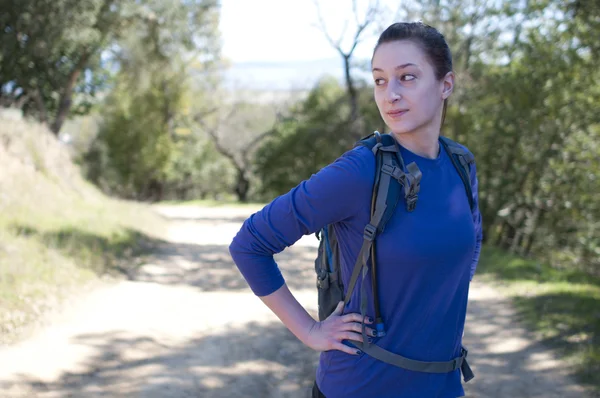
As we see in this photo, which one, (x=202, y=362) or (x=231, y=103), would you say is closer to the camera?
(x=202, y=362)

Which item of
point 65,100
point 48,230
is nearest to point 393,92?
point 48,230

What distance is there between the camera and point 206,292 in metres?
8.70

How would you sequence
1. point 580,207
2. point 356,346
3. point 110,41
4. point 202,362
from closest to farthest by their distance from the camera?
point 356,346
point 202,362
point 580,207
point 110,41

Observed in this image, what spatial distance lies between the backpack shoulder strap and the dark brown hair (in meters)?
0.25

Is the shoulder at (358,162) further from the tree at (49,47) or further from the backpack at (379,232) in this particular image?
the tree at (49,47)

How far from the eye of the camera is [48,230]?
9.81 metres

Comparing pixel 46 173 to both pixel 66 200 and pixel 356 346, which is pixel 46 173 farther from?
pixel 356 346

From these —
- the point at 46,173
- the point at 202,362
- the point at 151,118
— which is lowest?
the point at 202,362

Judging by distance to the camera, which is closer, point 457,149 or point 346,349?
point 346,349

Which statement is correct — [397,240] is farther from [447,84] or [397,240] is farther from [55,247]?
[55,247]

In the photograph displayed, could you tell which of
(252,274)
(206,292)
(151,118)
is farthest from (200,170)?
(252,274)

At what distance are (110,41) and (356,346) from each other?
67.5 ft

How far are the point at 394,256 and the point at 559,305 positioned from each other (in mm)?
7309

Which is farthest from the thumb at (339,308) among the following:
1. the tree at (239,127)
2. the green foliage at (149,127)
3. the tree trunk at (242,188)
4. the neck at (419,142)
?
the tree trunk at (242,188)
